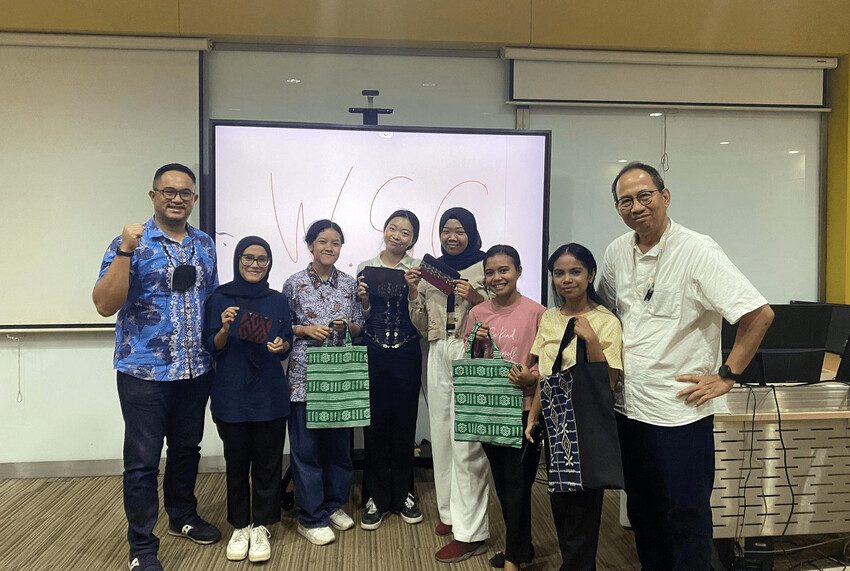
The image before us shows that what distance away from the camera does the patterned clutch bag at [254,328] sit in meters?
2.29

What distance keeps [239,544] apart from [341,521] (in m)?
0.49

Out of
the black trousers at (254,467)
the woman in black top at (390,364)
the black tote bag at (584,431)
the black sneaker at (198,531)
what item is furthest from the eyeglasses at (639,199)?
the black sneaker at (198,531)

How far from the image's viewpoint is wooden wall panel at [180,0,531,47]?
326cm

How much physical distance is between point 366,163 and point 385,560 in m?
2.09

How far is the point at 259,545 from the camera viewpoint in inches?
95.9

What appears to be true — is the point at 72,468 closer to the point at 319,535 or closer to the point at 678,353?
the point at 319,535

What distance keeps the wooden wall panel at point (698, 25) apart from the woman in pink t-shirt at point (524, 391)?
187cm

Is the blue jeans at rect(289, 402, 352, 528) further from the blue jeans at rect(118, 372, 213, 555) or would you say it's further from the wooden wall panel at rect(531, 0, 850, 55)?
the wooden wall panel at rect(531, 0, 850, 55)

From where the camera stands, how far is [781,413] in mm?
2334

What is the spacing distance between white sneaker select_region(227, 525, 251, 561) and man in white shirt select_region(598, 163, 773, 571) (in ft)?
5.62

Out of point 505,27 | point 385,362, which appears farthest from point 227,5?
point 385,362

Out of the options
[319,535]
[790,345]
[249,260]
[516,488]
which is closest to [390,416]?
[319,535]

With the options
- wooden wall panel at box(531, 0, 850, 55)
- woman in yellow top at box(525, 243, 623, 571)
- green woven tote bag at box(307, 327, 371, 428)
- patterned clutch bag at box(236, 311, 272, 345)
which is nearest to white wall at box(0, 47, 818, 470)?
wooden wall panel at box(531, 0, 850, 55)

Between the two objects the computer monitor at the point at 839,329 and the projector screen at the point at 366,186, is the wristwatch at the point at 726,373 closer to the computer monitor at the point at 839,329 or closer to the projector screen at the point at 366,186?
the projector screen at the point at 366,186
